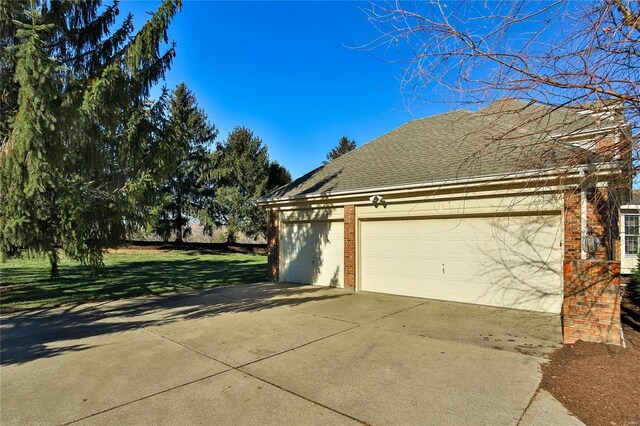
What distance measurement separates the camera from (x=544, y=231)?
24.5ft

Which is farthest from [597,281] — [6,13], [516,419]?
[6,13]

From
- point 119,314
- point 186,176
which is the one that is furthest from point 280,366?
point 186,176

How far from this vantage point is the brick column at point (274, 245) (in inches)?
497

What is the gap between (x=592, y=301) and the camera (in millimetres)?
5398

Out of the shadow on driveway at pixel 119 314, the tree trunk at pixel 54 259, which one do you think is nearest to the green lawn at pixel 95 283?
the tree trunk at pixel 54 259

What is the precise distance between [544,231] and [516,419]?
5176 millimetres

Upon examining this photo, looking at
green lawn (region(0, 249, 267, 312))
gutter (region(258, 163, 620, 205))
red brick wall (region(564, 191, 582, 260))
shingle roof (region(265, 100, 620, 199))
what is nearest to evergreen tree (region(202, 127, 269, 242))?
green lawn (region(0, 249, 267, 312))

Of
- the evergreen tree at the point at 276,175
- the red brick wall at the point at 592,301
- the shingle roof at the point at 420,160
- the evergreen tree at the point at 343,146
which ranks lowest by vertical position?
the red brick wall at the point at 592,301

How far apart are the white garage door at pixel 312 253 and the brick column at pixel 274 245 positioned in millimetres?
A: 170

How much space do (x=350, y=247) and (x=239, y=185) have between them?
2177cm

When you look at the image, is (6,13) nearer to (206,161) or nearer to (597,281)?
(597,281)

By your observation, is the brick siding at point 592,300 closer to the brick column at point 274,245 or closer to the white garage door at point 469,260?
the white garage door at point 469,260

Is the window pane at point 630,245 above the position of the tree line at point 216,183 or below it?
below

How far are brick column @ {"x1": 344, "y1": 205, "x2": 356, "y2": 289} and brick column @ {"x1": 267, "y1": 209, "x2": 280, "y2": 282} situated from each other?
2960mm
